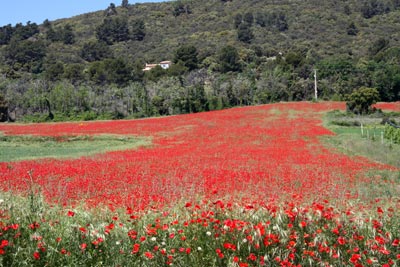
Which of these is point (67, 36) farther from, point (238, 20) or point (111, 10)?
point (238, 20)

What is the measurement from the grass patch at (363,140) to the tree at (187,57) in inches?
2008

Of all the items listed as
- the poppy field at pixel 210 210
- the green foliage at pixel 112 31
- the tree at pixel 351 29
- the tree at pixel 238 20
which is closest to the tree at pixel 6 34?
the green foliage at pixel 112 31

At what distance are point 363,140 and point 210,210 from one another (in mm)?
23448

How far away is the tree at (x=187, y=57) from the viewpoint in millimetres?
97625

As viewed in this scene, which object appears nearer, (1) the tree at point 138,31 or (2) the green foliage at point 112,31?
(1) the tree at point 138,31

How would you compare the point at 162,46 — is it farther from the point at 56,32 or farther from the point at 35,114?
the point at 35,114

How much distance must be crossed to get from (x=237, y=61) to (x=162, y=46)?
3975 centimetres

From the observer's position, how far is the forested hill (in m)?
72.1

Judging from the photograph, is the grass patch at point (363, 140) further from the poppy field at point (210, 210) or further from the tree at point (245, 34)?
the tree at point (245, 34)

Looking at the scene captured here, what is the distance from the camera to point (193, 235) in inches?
249

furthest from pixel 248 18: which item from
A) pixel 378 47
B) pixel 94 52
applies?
pixel 378 47

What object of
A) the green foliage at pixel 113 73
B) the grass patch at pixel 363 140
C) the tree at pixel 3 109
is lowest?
the grass patch at pixel 363 140

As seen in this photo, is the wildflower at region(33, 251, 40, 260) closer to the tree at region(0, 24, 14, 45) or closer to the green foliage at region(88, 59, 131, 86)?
the green foliage at region(88, 59, 131, 86)

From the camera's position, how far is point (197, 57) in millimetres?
102375
